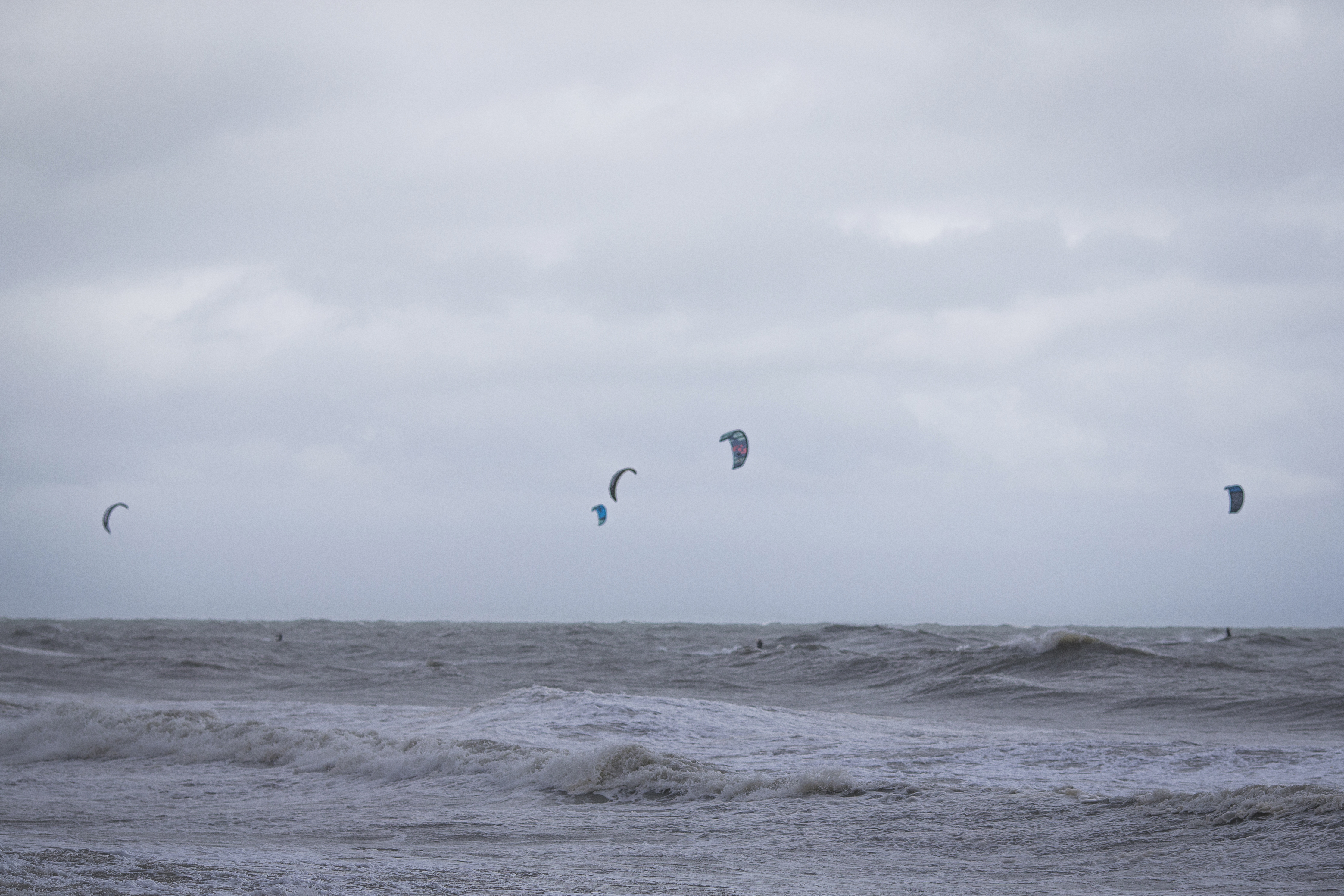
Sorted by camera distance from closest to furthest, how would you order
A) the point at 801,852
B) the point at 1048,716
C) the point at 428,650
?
the point at 801,852
the point at 1048,716
the point at 428,650

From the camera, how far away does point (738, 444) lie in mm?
22984

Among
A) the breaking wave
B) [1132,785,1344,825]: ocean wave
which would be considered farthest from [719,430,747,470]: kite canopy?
[1132,785,1344,825]: ocean wave

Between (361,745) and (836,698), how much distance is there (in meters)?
8.70

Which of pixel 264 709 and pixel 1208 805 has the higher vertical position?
pixel 1208 805

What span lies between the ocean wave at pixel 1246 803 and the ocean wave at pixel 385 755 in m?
2.05

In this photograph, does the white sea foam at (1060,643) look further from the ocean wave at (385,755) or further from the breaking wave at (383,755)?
the ocean wave at (385,755)

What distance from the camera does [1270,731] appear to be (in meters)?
11.7

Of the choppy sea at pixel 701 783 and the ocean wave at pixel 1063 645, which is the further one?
the ocean wave at pixel 1063 645

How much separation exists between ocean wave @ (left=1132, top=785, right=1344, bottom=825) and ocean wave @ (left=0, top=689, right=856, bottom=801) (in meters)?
2.05

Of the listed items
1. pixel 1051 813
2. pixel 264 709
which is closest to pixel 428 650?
pixel 264 709

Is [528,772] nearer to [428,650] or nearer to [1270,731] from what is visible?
[1270,731]

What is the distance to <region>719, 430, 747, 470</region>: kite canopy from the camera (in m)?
22.6

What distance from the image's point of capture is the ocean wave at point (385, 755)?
786cm

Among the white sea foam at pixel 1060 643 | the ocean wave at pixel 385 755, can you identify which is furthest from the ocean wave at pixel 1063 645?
the ocean wave at pixel 385 755
